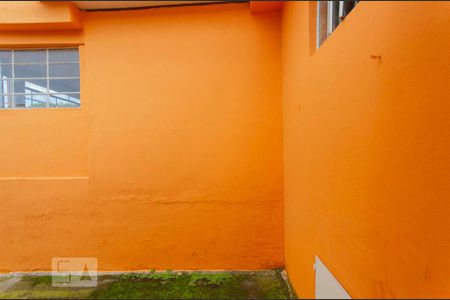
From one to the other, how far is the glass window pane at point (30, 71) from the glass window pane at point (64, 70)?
0.11 meters

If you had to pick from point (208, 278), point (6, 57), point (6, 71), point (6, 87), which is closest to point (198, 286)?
point (208, 278)

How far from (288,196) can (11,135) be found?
3.73 m

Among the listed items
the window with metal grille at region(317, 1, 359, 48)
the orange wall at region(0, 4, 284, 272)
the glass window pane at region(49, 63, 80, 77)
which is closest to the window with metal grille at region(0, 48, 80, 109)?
the glass window pane at region(49, 63, 80, 77)

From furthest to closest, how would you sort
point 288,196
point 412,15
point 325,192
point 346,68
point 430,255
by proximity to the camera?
point 288,196, point 325,192, point 346,68, point 430,255, point 412,15

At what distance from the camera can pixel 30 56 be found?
172 inches

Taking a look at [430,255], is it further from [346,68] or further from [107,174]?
[107,174]

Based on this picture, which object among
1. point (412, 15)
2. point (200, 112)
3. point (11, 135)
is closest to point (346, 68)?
point (412, 15)

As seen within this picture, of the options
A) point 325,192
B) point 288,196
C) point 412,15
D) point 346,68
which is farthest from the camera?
point 288,196

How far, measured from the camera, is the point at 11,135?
4.22 meters

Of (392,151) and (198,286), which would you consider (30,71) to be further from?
(392,151)

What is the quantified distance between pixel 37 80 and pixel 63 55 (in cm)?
51

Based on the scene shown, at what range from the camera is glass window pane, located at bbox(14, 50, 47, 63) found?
4355 mm

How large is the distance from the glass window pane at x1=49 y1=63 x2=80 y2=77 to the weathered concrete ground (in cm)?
271

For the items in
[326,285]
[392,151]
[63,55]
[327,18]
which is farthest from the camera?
[63,55]
